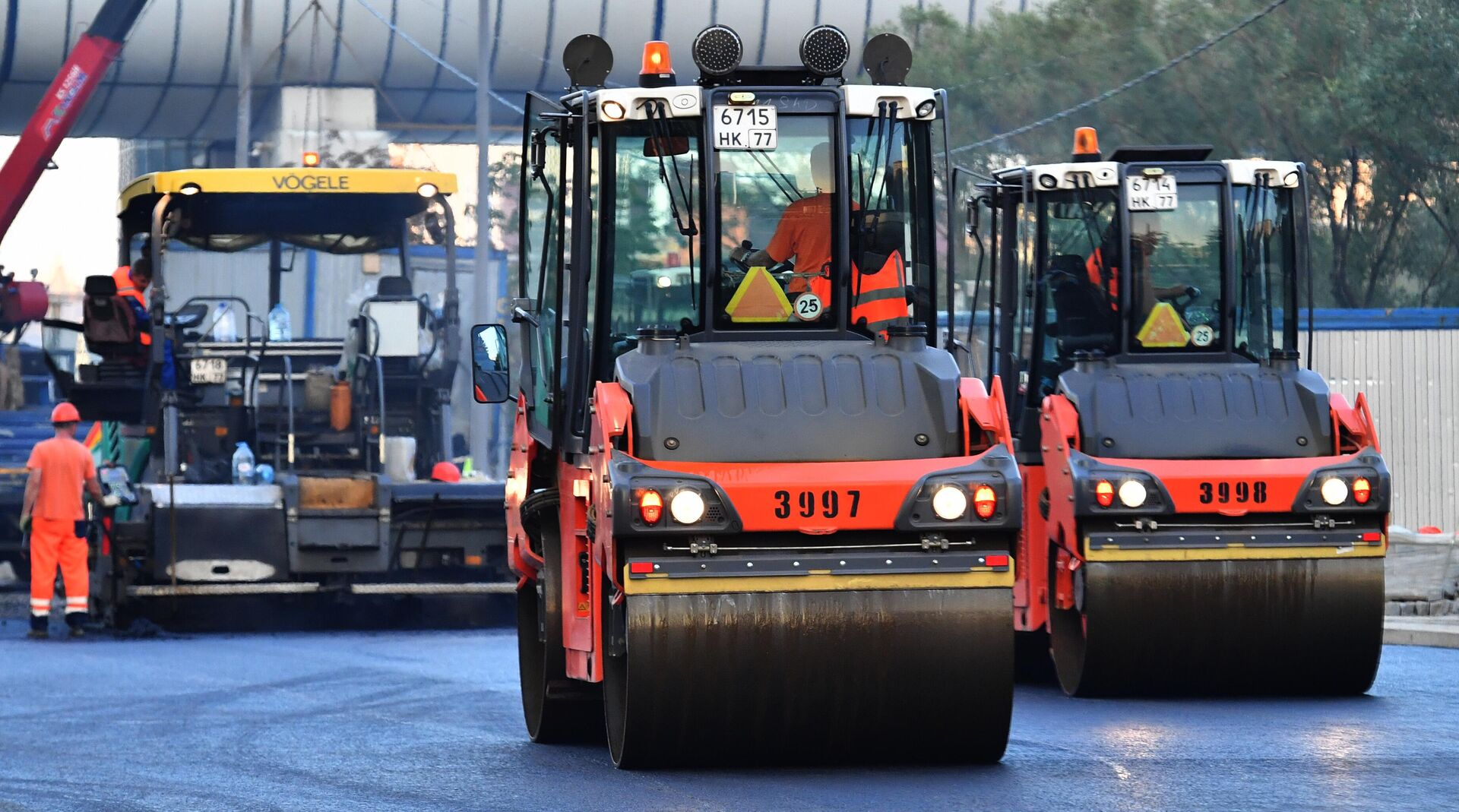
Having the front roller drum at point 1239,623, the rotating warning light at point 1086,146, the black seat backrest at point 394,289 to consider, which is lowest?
the front roller drum at point 1239,623

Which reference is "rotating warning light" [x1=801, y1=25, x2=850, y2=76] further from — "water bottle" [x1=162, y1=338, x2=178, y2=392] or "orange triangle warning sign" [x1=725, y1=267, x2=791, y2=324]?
"water bottle" [x1=162, y1=338, x2=178, y2=392]

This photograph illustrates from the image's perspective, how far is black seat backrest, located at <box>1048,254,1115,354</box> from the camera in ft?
39.6

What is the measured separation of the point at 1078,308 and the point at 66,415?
8.23 meters

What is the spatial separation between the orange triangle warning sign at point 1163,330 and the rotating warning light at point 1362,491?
1.47 metres

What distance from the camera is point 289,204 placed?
1705 cm

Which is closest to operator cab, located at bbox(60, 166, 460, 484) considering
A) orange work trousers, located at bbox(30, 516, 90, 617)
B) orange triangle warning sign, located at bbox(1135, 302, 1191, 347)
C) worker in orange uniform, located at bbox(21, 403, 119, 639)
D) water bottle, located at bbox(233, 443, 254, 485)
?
water bottle, located at bbox(233, 443, 254, 485)

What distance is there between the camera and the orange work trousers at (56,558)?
654 inches

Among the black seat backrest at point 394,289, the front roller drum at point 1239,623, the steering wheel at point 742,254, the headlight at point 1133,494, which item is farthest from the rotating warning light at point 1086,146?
the black seat backrest at point 394,289

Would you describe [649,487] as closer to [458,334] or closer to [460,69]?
[458,334]

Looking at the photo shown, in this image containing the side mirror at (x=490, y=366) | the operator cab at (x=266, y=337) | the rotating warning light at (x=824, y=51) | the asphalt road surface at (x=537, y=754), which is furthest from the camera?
the operator cab at (x=266, y=337)

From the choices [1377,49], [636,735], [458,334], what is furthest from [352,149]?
[636,735]

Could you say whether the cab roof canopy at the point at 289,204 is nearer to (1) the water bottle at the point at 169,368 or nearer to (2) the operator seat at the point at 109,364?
(2) the operator seat at the point at 109,364

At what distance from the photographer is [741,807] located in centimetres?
739

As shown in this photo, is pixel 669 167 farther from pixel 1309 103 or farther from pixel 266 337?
pixel 1309 103
